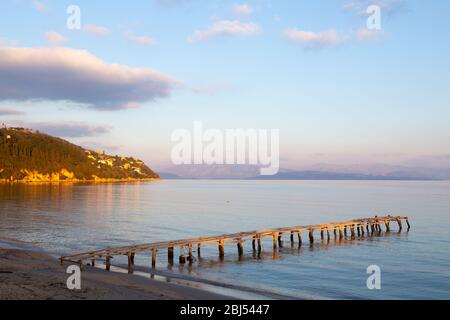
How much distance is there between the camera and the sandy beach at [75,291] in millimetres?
18203

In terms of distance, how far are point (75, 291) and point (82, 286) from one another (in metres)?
1.21

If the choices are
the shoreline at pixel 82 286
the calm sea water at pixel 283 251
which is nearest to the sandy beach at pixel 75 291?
the shoreline at pixel 82 286

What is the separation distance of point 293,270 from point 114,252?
13.3 metres

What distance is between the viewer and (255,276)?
29.9 m

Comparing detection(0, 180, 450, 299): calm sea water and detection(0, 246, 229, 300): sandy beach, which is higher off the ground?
detection(0, 246, 229, 300): sandy beach

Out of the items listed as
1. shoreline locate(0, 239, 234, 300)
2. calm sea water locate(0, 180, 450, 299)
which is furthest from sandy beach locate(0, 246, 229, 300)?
calm sea water locate(0, 180, 450, 299)

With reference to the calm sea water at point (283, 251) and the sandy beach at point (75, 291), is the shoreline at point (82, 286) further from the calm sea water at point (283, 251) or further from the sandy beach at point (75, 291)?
the calm sea water at point (283, 251)

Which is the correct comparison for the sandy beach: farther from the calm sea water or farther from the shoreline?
the calm sea water

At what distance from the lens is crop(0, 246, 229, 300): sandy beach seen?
59.7ft

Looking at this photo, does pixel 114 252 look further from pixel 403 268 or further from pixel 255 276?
pixel 403 268

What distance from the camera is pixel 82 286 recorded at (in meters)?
20.4

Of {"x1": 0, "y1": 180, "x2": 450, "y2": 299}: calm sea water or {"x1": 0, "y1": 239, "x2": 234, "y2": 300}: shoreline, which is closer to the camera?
{"x1": 0, "y1": 239, "x2": 234, "y2": 300}: shoreline
